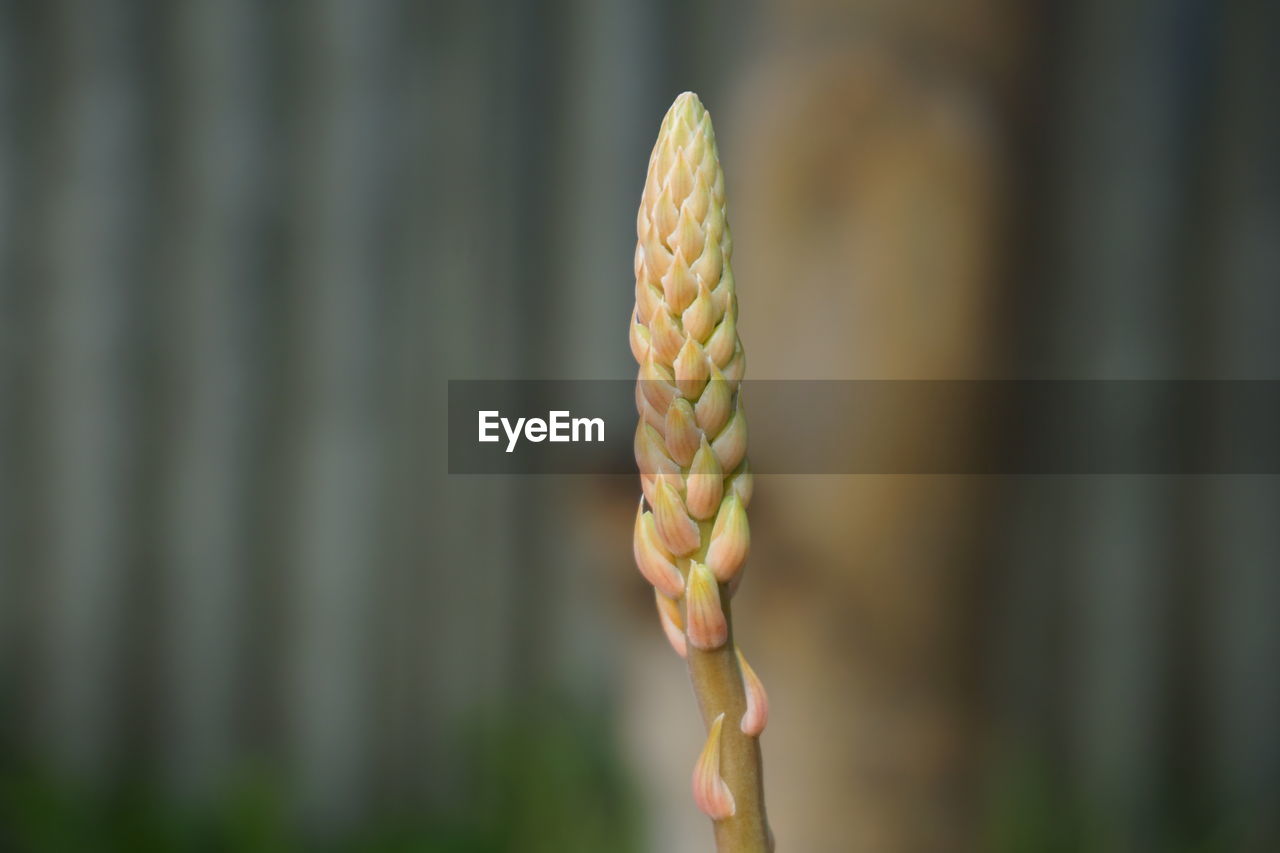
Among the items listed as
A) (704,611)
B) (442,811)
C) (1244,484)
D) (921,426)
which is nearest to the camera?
(704,611)

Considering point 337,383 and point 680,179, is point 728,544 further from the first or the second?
point 337,383

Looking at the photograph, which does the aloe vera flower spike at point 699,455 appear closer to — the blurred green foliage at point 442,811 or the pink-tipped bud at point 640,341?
the pink-tipped bud at point 640,341

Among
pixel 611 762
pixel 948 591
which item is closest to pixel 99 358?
pixel 611 762

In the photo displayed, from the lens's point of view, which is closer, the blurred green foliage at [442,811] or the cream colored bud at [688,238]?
the cream colored bud at [688,238]

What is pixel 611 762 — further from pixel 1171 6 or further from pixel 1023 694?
pixel 1171 6

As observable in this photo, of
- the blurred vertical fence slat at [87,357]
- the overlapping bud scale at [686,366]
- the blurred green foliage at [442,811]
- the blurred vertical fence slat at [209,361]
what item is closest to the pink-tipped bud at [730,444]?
the overlapping bud scale at [686,366]

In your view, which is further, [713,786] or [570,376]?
[570,376]

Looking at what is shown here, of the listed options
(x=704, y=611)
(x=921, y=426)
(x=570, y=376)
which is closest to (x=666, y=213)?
(x=704, y=611)

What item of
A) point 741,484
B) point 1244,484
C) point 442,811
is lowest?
point 442,811

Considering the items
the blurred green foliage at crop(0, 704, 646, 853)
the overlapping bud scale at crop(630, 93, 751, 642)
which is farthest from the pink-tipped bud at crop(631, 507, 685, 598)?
the blurred green foliage at crop(0, 704, 646, 853)
